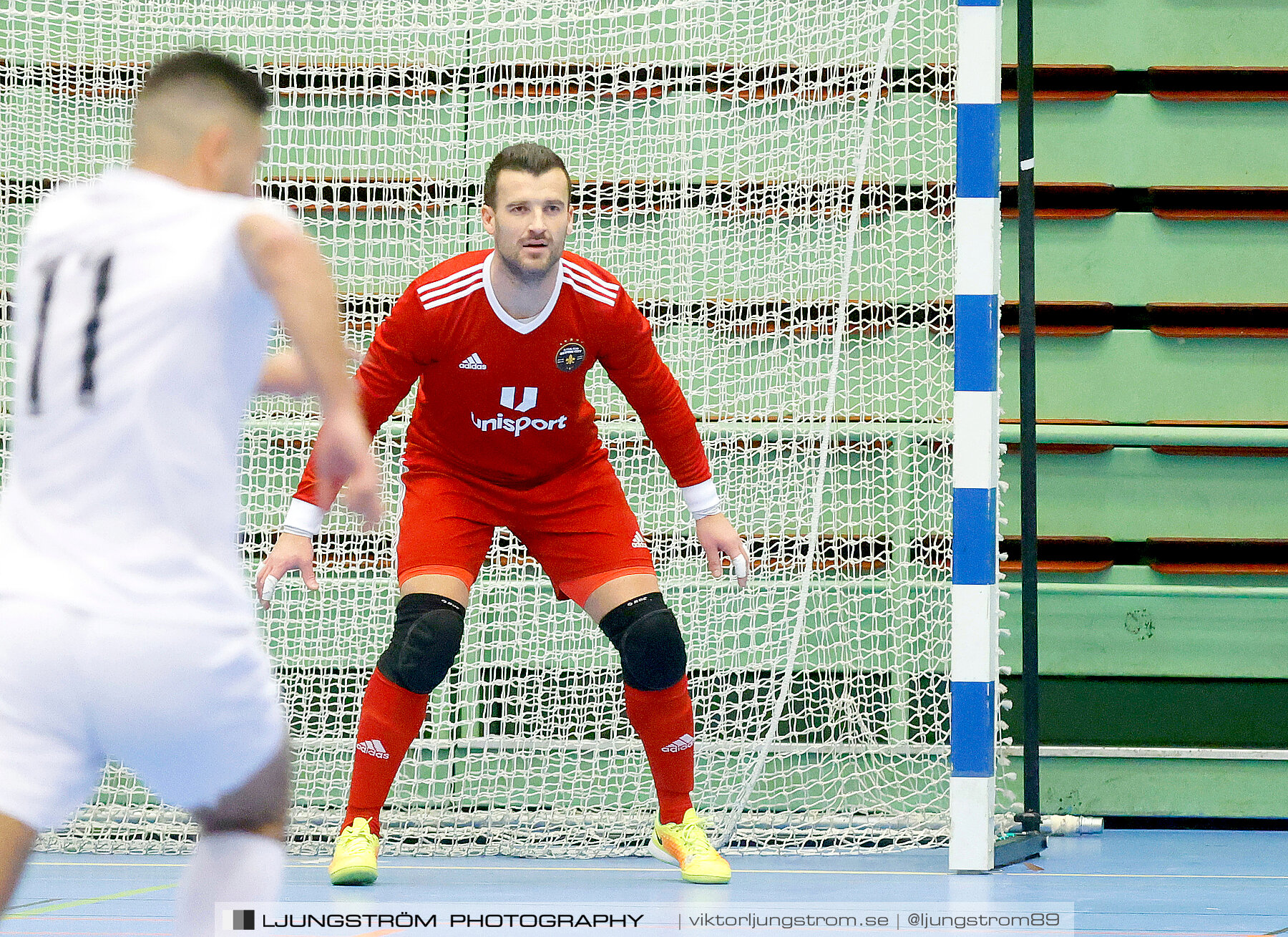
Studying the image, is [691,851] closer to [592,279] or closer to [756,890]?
[756,890]

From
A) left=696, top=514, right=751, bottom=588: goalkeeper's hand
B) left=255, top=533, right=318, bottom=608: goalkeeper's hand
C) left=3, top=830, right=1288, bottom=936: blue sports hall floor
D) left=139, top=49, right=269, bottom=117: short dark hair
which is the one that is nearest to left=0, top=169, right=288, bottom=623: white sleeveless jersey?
left=139, top=49, right=269, bottom=117: short dark hair

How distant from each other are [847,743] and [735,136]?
6.52 ft

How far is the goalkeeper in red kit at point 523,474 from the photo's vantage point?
339cm

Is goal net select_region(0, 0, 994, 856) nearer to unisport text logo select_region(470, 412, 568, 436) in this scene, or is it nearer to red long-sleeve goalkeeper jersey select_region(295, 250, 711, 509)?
red long-sleeve goalkeeper jersey select_region(295, 250, 711, 509)

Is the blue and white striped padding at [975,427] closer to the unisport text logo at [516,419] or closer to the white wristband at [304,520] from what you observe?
the unisport text logo at [516,419]

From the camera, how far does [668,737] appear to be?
3562 millimetres

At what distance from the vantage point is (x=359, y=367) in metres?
3.56

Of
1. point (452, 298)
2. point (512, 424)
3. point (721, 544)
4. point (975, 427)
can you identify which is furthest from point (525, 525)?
point (975, 427)

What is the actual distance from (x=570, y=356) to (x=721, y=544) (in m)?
0.61

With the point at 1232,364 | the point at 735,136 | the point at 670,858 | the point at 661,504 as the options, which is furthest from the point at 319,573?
the point at 1232,364

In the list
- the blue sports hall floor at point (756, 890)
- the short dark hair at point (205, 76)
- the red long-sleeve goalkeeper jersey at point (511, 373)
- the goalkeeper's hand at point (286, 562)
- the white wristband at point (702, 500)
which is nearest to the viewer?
the short dark hair at point (205, 76)

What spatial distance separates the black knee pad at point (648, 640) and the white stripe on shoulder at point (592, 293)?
2.44 feet

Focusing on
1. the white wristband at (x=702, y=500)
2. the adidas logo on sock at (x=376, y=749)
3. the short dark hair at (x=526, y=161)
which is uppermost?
the short dark hair at (x=526, y=161)

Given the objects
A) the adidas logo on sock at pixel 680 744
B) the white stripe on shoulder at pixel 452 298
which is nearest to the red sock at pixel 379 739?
the adidas logo on sock at pixel 680 744
